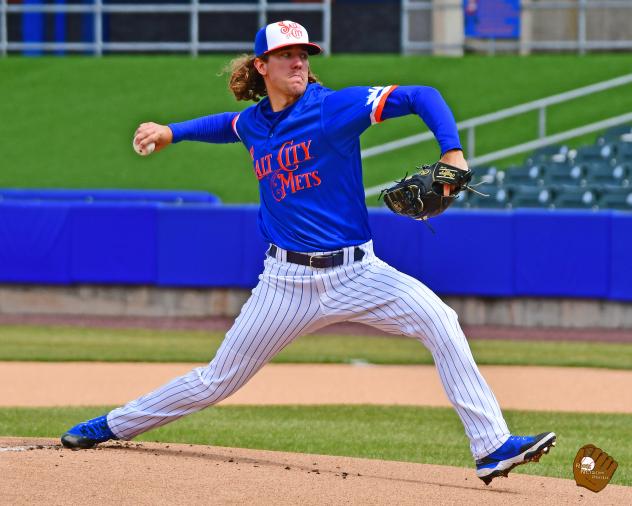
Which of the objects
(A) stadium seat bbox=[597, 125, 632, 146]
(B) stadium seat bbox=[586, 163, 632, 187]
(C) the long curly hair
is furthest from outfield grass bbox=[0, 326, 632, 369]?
(A) stadium seat bbox=[597, 125, 632, 146]

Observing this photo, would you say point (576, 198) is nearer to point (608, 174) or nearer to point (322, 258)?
point (608, 174)

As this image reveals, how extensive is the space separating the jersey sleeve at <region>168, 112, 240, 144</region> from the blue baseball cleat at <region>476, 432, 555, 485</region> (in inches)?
75.8

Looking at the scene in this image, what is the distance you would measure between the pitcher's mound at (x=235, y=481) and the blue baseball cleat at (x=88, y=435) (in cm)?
7

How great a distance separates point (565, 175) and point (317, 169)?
1141 cm

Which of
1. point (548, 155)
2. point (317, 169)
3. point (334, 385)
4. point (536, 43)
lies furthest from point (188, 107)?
point (317, 169)

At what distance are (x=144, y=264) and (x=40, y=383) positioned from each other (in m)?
4.37

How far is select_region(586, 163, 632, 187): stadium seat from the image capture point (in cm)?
1653

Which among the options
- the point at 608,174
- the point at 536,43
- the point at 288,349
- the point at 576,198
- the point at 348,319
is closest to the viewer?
the point at 348,319

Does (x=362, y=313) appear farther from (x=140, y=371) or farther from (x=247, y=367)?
(x=140, y=371)

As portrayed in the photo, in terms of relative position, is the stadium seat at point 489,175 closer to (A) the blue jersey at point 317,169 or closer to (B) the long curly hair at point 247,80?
(B) the long curly hair at point 247,80

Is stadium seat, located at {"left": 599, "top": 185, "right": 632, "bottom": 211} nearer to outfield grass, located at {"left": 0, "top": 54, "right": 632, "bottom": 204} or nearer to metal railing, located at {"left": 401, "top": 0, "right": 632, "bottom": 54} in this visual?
outfield grass, located at {"left": 0, "top": 54, "right": 632, "bottom": 204}

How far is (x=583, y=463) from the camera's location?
5.84m

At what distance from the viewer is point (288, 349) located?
12695 mm
